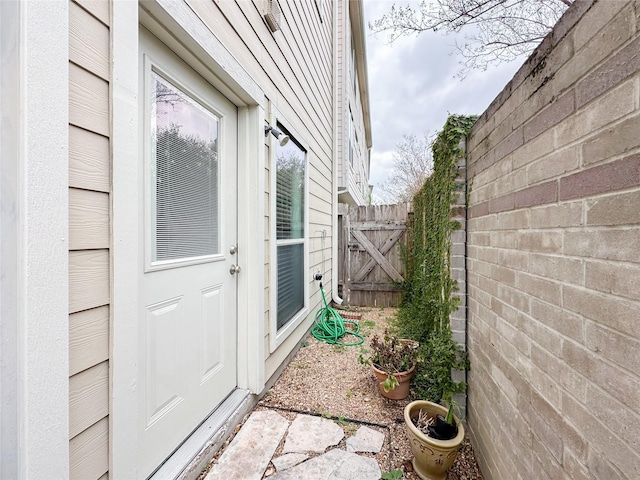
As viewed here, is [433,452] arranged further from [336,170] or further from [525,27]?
[336,170]

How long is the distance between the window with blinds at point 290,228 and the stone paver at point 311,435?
837mm

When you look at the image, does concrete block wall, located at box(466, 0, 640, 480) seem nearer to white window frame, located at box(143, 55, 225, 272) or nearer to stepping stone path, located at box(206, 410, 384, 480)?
stepping stone path, located at box(206, 410, 384, 480)

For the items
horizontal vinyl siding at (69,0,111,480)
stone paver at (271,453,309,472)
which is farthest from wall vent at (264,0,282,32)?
stone paver at (271,453,309,472)

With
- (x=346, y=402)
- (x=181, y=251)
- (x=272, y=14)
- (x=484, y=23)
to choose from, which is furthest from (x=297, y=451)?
(x=484, y=23)

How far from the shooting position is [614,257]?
2.58 feet

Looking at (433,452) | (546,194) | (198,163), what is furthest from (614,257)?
(198,163)

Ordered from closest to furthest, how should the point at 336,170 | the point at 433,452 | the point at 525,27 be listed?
the point at 433,452
the point at 525,27
the point at 336,170

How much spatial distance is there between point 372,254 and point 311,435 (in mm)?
3734

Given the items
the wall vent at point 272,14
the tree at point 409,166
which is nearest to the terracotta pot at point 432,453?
the wall vent at point 272,14

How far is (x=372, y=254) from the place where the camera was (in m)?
5.33

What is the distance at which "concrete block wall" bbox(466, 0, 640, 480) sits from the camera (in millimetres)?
752

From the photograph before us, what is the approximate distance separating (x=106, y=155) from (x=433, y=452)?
2.02 m

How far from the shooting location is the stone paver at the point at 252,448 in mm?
1572

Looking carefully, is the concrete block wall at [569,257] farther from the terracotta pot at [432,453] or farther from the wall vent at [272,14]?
the wall vent at [272,14]
